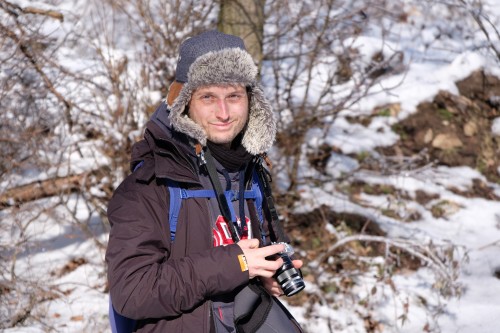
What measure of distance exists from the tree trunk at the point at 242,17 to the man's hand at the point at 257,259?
386 cm

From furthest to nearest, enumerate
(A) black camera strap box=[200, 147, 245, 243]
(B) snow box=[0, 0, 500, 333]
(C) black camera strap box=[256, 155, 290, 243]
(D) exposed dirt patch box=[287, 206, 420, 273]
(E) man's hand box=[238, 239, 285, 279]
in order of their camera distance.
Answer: (D) exposed dirt patch box=[287, 206, 420, 273], (B) snow box=[0, 0, 500, 333], (C) black camera strap box=[256, 155, 290, 243], (A) black camera strap box=[200, 147, 245, 243], (E) man's hand box=[238, 239, 285, 279]

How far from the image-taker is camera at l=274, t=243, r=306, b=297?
2.38 m

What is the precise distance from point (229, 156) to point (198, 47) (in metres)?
0.45

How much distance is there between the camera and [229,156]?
2.46 m

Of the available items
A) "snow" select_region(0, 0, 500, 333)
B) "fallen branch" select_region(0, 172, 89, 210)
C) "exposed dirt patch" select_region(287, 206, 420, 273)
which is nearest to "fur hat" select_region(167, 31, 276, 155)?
"snow" select_region(0, 0, 500, 333)

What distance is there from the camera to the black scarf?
0.38m

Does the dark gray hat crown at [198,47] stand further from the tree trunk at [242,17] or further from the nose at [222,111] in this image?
the tree trunk at [242,17]

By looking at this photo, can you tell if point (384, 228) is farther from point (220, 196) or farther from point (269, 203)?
point (220, 196)

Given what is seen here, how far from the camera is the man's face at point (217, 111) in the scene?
7.94ft

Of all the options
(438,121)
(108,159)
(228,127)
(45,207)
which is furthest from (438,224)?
(228,127)

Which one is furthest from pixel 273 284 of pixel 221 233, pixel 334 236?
pixel 334 236

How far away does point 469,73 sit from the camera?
8.37 meters

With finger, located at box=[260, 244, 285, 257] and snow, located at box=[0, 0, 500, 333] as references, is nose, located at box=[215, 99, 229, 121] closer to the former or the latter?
finger, located at box=[260, 244, 285, 257]

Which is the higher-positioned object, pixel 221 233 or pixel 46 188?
pixel 46 188
